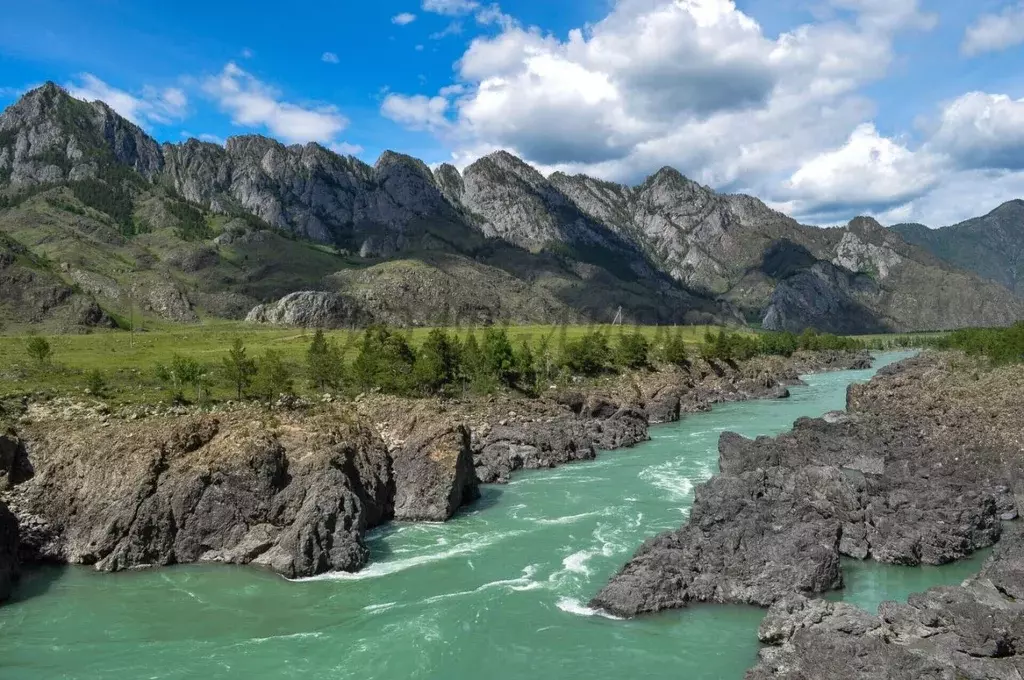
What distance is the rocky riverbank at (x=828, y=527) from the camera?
27000 millimetres

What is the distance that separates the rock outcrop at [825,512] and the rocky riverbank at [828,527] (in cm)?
7

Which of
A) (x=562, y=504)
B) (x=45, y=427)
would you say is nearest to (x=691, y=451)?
(x=562, y=504)

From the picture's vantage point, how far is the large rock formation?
38.0 m

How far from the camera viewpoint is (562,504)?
165 ft

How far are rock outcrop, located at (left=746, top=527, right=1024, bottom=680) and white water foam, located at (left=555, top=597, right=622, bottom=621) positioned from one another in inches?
274

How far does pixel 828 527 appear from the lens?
3541cm

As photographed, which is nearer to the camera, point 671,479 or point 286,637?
point 286,637

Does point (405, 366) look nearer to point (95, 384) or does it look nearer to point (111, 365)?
point (95, 384)

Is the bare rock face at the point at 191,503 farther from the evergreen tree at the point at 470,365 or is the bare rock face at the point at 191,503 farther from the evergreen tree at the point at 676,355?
the evergreen tree at the point at 676,355

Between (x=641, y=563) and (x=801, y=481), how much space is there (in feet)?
49.3

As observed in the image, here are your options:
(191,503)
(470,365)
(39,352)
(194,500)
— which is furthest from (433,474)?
(39,352)

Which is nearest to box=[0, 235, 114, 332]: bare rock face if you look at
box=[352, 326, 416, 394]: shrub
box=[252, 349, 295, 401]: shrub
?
box=[252, 349, 295, 401]: shrub

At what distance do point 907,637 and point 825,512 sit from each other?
14.9m

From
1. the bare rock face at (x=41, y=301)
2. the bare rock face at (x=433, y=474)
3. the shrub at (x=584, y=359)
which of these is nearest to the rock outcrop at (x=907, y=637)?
the bare rock face at (x=433, y=474)
